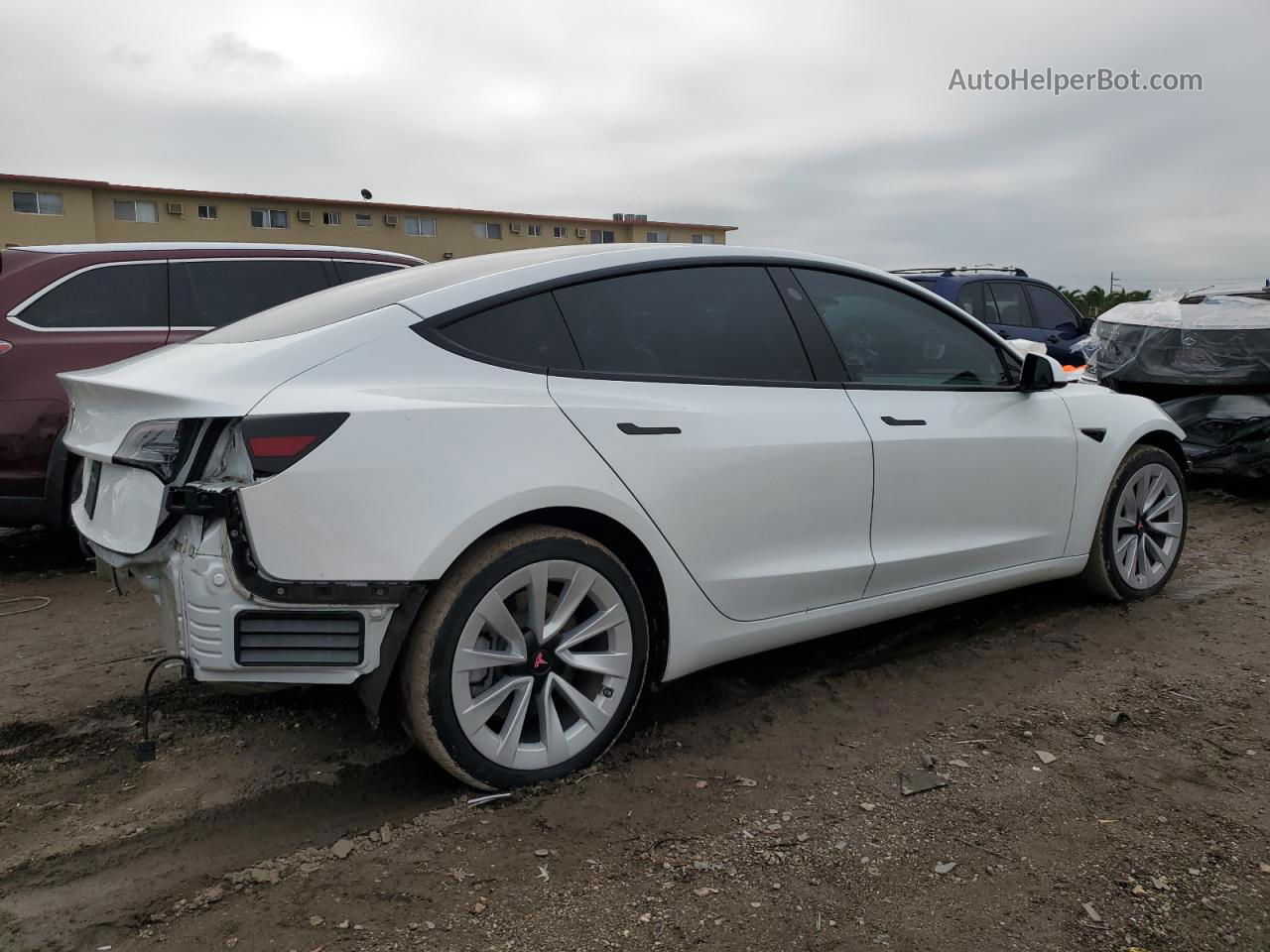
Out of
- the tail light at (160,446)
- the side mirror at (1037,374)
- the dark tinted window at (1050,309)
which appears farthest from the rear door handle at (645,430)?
the dark tinted window at (1050,309)

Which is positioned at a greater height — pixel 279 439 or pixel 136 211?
pixel 136 211

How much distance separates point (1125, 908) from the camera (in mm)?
2309

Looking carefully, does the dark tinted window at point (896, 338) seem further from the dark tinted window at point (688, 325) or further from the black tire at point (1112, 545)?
the black tire at point (1112, 545)

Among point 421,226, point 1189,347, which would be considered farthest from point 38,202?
point 1189,347

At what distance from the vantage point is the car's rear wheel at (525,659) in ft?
8.62

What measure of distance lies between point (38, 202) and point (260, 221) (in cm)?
720

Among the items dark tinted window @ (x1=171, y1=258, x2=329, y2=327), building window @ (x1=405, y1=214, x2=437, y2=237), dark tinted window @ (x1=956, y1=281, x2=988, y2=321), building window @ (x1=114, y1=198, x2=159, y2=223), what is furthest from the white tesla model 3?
building window @ (x1=405, y1=214, x2=437, y2=237)

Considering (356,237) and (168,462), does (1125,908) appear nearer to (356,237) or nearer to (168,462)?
(168,462)

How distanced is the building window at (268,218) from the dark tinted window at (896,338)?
37.2m

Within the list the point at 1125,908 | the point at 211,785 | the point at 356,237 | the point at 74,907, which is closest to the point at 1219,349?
the point at 1125,908

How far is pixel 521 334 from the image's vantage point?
9.61ft

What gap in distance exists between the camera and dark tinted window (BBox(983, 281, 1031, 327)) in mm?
11398

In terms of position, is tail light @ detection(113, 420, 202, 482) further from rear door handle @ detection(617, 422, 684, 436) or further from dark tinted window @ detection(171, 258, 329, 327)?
dark tinted window @ detection(171, 258, 329, 327)

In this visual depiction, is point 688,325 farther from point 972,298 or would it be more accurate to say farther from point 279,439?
point 972,298
